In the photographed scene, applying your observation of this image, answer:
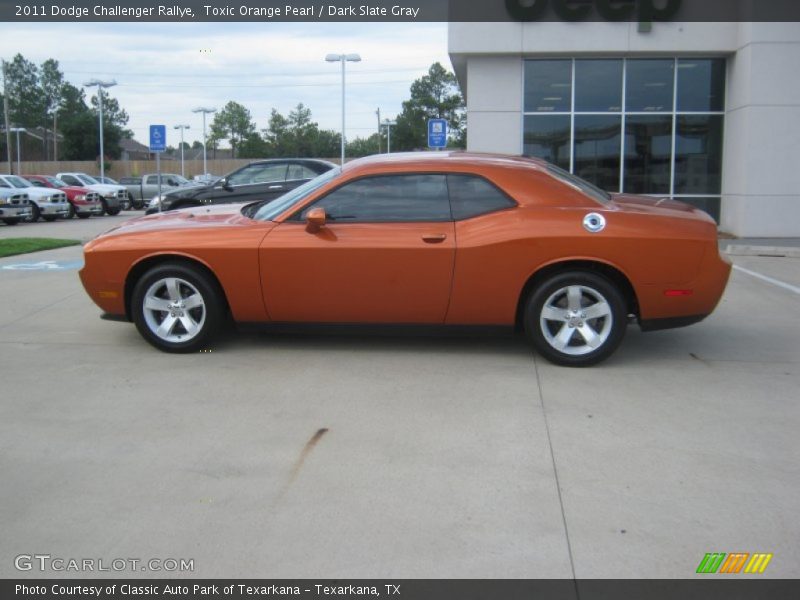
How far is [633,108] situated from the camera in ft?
58.0

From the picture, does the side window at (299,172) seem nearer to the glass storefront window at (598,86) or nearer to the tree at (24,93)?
the glass storefront window at (598,86)

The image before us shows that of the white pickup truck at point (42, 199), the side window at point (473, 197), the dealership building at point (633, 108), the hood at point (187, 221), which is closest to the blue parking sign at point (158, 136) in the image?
the white pickup truck at point (42, 199)

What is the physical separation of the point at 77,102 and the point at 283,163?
7874 cm

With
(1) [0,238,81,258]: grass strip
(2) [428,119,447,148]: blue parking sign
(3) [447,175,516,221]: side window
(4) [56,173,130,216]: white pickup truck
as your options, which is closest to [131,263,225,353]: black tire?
(3) [447,175,516,221]: side window

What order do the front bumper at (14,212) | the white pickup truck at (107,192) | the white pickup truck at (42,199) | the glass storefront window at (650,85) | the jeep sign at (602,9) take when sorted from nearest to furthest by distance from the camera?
the jeep sign at (602,9), the glass storefront window at (650,85), the front bumper at (14,212), the white pickup truck at (42,199), the white pickup truck at (107,192)

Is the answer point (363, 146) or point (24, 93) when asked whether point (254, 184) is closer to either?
point (363, 146)

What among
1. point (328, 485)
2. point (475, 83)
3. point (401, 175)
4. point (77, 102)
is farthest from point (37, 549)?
point (77, 102)

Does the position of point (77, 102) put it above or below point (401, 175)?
above

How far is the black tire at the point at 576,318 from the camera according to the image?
20.0 ft

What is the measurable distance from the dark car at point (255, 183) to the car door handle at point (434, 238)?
9302 millimetres

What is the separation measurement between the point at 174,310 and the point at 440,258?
212cm

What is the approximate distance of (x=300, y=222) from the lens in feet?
21.0
